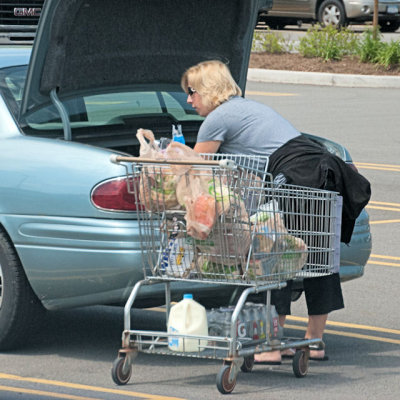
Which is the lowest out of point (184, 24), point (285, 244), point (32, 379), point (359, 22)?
point (359, 22)

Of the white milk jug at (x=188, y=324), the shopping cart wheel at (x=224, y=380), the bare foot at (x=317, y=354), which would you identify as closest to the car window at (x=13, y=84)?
the white milk jug at (x=188, y=324)

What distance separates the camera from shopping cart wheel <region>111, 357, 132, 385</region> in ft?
19.2

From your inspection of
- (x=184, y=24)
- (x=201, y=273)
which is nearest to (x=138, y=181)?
(x=201, y=273)

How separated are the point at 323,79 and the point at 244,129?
16088 mm

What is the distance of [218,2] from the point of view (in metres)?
7.34

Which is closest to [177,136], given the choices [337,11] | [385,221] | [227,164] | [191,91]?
[191,91]

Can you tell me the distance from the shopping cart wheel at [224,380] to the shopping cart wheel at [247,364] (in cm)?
48

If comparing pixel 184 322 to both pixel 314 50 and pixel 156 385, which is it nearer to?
pixel 156 385

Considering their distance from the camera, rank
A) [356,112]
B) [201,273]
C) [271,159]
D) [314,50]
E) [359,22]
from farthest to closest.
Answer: [359,22]
[314,50]
[356,112]
[271,159]
[201,273]

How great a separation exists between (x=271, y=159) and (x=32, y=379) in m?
1.63

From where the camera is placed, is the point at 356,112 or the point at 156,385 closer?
the point at 156,385

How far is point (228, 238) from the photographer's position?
222 inches

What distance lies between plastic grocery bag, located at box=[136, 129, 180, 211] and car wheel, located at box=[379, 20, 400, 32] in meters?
25.5

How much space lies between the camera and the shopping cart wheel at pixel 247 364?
616 cm
